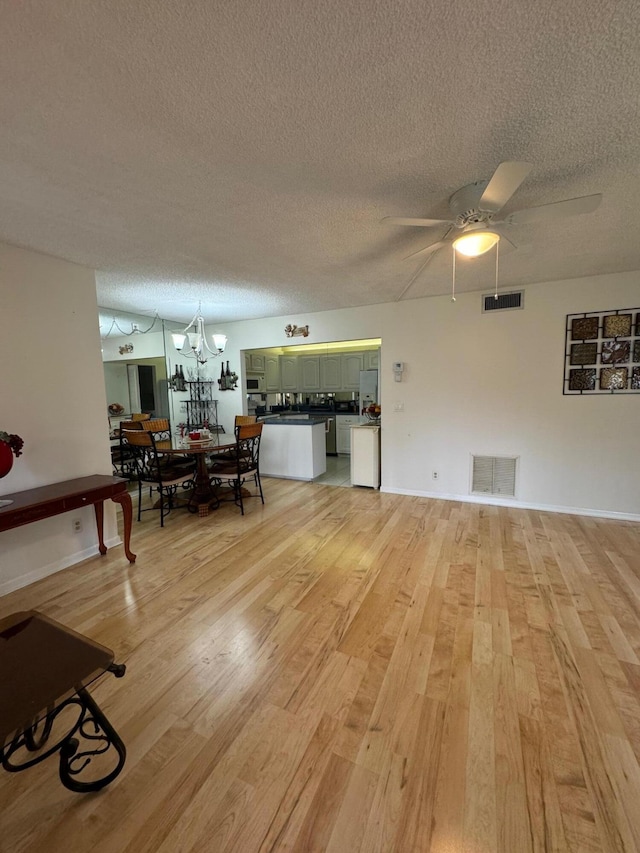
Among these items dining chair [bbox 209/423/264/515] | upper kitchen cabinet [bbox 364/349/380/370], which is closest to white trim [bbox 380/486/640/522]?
dining chair [bbox 209/423/264/515]

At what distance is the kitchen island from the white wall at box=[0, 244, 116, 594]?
258 cm

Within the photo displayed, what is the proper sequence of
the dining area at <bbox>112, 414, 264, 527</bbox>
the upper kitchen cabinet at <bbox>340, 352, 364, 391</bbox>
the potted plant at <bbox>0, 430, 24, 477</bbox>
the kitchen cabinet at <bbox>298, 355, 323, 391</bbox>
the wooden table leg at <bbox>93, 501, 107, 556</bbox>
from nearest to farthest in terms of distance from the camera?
the potted plant at <bbox>0, 430, 24, 477</bbox>, the wooden table leg at <bbox>93, 501, 107, 556</bbox>, the dining area at <bbox>112, 414, 264, 527</bbox>, the upper kitchen cabinet at <bbox>340, 352, 364, 391</bbox>, the kitchen cabinet at <bbox>298, 355, 323, 391</bbox>

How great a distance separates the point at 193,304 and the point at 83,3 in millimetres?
3331

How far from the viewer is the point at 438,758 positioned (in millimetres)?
1261

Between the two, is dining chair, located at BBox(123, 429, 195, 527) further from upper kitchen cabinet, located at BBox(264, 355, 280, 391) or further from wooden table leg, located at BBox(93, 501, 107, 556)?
upper kitchen cabinet, located at BBox(264, 355, 280, 391)

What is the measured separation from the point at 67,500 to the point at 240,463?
190 cm

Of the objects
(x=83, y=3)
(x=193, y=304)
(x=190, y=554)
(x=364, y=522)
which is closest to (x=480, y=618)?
(x=364, y=522)

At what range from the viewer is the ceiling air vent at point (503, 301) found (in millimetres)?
3650

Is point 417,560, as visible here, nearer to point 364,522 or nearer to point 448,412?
point 364,522

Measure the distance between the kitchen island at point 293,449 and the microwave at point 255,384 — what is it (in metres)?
0.83

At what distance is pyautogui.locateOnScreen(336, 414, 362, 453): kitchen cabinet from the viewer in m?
6.59

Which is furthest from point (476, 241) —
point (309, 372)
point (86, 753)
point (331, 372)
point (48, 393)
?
point (309, 372)

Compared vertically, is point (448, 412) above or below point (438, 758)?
above

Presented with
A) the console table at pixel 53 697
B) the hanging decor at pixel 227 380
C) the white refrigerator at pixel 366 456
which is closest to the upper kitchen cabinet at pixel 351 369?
the white refrigerator at pixel 366 456
